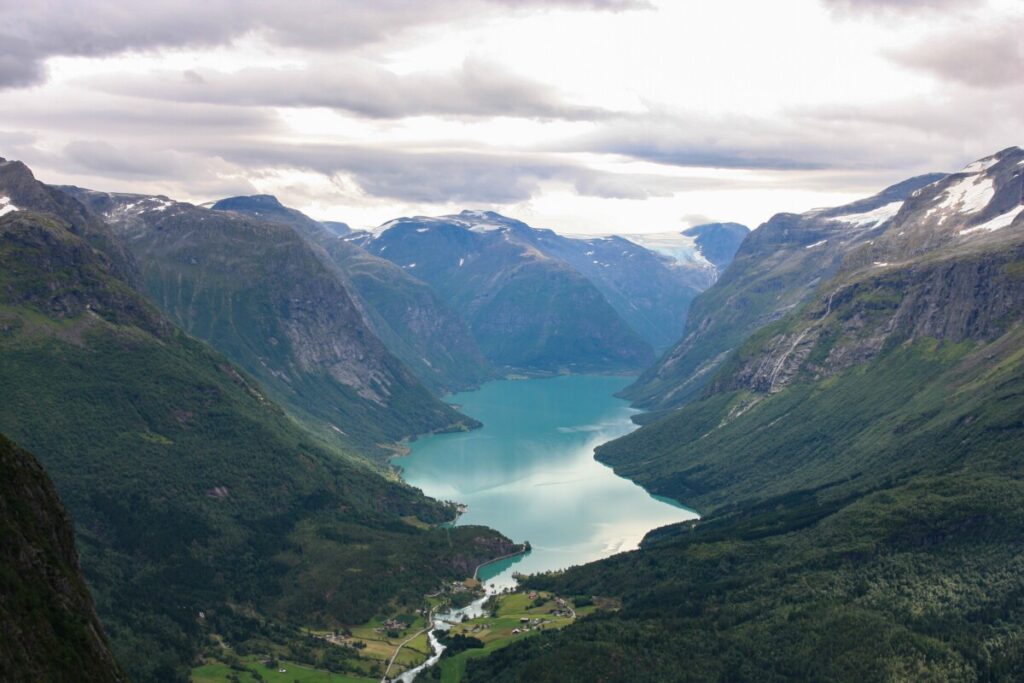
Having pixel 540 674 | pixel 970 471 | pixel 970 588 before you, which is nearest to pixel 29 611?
pixel 540 674

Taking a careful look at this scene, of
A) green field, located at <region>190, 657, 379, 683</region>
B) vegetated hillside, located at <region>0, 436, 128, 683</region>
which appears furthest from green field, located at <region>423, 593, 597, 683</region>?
vegetated hillside, located at <region>0, 436, 128, 683</region>

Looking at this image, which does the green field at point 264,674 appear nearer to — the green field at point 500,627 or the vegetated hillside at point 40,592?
the green field at point 500,627

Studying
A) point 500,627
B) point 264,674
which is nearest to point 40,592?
point 264,674

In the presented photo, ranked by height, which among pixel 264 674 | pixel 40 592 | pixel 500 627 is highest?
pixel 40 592

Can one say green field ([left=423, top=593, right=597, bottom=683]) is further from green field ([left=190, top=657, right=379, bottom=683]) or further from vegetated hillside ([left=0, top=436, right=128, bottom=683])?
vegetated hillside ([left=0, top=436, right=128, bottom=683])

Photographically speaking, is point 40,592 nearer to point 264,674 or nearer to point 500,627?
point 264,674

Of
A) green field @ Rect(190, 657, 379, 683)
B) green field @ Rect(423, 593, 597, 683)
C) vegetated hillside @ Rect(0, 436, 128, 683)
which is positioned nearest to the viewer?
vegetated hillside @ Rect(0, 436, 128, 683)

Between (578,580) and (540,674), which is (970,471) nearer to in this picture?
(578,580)

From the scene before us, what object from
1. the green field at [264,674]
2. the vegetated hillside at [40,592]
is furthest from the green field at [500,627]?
the vegetated hillside at [40,592]
